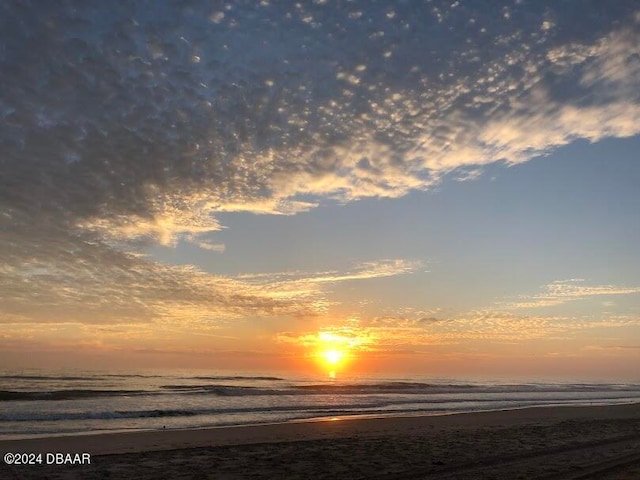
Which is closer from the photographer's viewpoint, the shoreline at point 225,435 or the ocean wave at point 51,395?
the shoreline at point 225,435

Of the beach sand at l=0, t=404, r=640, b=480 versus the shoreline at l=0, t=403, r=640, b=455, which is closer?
the beach sand at l=0, t=404, r=640, b=480

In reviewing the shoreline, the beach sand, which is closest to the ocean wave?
the shoreline

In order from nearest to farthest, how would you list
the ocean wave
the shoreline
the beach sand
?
the beach sand
the shoreline
the ocean wave

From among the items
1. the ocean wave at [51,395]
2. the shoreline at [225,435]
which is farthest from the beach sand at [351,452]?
the ocean wave at [51,395]

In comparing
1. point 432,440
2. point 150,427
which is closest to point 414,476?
point 432,440

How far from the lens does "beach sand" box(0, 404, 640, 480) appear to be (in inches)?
503

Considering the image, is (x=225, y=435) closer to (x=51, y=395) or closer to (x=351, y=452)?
(x=351, y=452)

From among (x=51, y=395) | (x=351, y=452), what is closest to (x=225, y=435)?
(x=351, y=452)

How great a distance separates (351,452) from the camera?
16.0 meters

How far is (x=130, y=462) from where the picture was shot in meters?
14.1

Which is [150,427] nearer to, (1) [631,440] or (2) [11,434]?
(2) [11,434]

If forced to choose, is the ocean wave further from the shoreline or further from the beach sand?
the beach sand

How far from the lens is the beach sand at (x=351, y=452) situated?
12.8 meters

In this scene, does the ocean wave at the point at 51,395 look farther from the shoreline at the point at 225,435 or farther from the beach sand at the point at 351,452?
the beach sand at the point at 351,452
